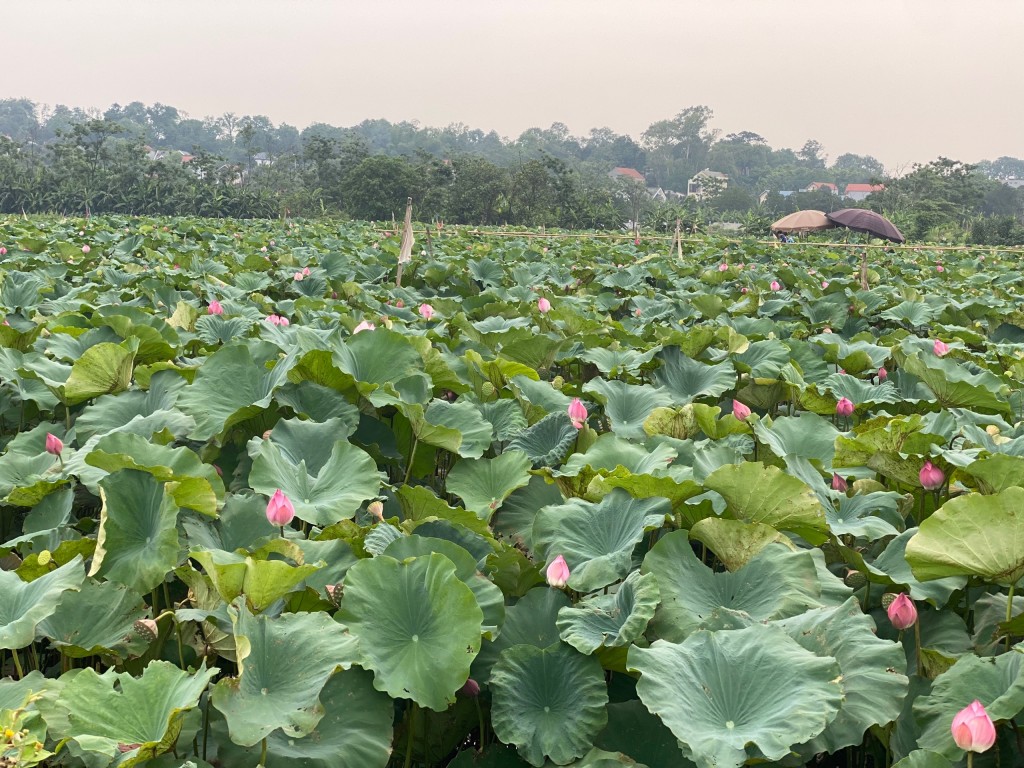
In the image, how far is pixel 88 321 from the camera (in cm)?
283

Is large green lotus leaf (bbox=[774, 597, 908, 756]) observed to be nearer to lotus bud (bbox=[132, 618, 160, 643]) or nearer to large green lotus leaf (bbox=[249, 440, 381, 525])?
large green lotus leaf (bbox=[249, 440, 381, 525])

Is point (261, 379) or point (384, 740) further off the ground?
point (261, 379)

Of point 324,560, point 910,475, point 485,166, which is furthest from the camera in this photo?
point 485,166

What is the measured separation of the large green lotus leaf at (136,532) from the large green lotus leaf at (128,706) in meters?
0.25

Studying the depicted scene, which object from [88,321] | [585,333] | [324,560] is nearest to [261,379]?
[324,560]

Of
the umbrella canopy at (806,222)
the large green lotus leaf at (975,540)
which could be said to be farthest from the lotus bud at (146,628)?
the umbrella canopy at (806,222)

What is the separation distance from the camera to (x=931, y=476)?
1505 mm

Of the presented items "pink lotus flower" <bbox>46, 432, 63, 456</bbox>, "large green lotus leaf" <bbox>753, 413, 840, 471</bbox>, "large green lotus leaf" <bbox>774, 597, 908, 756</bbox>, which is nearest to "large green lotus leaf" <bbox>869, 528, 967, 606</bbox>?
"large green lotus leaf" <bbox>774, 597, 908, 756</bbox>

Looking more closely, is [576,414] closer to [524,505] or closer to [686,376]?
[524,505]

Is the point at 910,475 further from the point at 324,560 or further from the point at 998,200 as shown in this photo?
the point at 998,200

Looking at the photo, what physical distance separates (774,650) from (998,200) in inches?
2618

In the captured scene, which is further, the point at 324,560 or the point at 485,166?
the point at 485,166

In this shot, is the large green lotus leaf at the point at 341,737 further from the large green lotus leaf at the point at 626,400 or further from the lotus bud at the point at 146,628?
the large green lotus leaf at the point at 626,400

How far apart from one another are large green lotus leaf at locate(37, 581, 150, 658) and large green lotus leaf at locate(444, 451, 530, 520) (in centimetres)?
65
